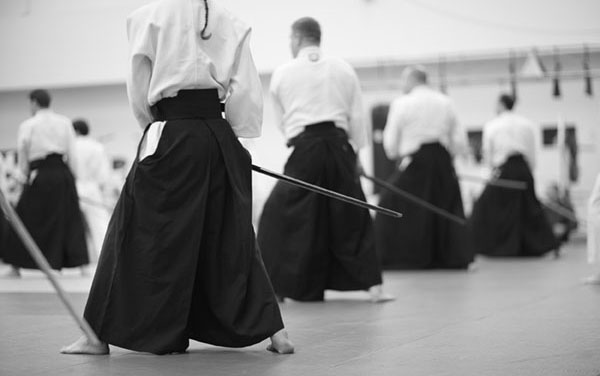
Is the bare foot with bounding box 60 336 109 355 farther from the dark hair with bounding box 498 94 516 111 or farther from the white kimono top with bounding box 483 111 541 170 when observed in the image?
the dark hair with bounding box 498 94 516 111

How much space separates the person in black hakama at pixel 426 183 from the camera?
816 cm

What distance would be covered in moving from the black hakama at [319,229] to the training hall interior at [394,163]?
0.50 feet

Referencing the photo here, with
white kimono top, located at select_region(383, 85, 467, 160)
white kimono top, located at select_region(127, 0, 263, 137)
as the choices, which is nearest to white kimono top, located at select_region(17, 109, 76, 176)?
white kimono top, located at select_region(383, 85, 467, 160)

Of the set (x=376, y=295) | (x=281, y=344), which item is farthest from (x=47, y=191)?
(x=281, y=344)

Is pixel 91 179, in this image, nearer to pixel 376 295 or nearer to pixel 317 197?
pixel 317 197

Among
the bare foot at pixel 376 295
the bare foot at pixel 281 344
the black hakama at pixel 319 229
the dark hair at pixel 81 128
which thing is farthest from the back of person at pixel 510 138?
the bare foot at pixel 281 344

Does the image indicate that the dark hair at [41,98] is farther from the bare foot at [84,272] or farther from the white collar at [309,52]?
the white collar at [309,52]

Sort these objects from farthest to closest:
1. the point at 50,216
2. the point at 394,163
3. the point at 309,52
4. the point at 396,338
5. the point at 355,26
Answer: the point at 394,163, the point at 355,26, the point at 50,216, the point at 309,52, the point at 396,338

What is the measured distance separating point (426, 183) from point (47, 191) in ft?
10.1

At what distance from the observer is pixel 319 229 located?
559cm

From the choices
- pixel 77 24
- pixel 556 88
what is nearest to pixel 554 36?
pixel 556 88

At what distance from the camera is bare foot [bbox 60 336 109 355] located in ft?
11.2

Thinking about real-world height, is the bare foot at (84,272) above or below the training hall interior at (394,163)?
below

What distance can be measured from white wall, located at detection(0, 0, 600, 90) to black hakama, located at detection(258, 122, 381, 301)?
629 cm
